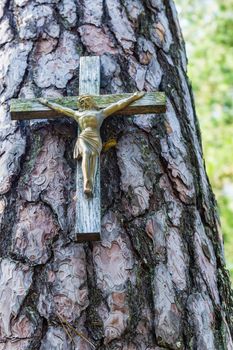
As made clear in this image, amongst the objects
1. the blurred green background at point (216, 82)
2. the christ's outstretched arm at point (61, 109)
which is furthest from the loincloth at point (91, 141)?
the blurred green background at point (216, 82)

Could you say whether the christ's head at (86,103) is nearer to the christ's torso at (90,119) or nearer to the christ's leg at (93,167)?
the christ's torso at (90,119)

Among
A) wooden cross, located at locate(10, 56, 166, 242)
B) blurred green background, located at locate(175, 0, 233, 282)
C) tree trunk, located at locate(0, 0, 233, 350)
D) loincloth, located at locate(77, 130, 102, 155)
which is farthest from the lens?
blurred green background, located at locate(175, 0, 233, 282)

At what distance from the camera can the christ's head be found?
2715mm

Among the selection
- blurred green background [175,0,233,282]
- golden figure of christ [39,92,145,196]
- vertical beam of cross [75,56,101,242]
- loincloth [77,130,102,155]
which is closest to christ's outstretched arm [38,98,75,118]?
golden figure of christ [39,92,145,196]

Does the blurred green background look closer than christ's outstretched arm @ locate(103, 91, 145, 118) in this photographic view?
No

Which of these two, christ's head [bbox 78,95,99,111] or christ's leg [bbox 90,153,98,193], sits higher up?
christ's head [bbox 78,95,99,111]

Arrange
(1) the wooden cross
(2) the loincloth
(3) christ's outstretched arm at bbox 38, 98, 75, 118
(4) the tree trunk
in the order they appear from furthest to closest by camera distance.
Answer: (3) christ's outstretched arm at bbox 38, 98, 75, 118 < (2) the loincloth < (1) the wooden cross < (4) the tree trunk

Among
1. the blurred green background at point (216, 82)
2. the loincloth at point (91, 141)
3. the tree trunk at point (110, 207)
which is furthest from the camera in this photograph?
the blurred green background at point (216, 82)

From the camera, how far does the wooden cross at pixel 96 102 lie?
2.46m

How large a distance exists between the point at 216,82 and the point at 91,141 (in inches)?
326

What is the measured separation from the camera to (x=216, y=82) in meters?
10.6

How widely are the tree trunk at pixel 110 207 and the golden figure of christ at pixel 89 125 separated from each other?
9cm

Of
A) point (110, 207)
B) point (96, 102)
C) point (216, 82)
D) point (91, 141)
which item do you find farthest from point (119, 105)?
point (216, 82)

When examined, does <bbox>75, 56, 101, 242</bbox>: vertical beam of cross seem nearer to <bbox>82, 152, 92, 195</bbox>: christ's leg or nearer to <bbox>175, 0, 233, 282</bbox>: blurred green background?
<bbox>82, 152, 92, 195</bbox>: christ's leg
